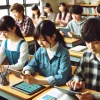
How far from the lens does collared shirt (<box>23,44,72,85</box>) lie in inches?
70.6

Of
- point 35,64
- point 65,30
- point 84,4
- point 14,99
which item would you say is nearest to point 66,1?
point 84,4

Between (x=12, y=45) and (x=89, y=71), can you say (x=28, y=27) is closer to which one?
(x=12, y=45)

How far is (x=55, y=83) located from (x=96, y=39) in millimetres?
510

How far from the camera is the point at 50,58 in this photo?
78.1 inches

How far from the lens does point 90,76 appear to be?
1.85 meters

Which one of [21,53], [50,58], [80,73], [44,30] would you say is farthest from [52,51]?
[21,53]

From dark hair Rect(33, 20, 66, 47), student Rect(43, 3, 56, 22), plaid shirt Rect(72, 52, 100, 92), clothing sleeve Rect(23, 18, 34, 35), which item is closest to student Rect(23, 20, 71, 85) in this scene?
dark hair Rect(33, 20, 66, 47)

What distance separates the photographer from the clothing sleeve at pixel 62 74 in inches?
70.2

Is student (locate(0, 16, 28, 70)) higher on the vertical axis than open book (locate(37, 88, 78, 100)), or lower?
higher

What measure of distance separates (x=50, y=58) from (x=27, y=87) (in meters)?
0.39

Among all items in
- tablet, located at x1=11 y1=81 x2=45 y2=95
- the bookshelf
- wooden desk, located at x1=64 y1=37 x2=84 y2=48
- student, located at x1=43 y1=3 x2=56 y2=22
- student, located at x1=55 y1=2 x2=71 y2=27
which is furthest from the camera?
the bookshelf

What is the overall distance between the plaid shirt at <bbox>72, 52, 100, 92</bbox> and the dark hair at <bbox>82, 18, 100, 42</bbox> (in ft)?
0.74

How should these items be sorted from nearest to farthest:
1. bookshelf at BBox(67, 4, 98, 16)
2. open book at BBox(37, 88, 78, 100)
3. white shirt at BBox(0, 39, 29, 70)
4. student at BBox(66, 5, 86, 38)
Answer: open book at BBox(37, 88, 78, 100)
white shirt at BBox(0, 39, 29, 70)
student at BBox(66, 5, 86, 38)
bookshelf at BBox(67, 4, 98, 16)

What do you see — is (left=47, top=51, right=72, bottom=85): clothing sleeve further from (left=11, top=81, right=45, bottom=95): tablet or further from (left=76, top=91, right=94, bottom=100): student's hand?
(left=76, top=91, right=94, bottom=100): student's hand
